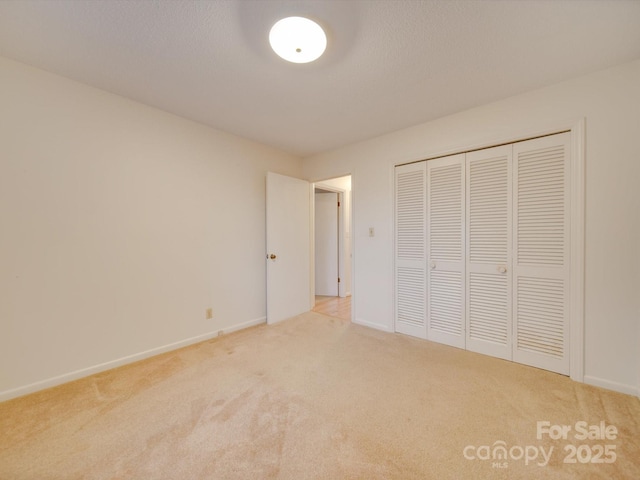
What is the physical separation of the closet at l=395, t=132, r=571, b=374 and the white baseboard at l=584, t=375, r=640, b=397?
0.16 meters

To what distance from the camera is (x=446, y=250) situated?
8.44 ft

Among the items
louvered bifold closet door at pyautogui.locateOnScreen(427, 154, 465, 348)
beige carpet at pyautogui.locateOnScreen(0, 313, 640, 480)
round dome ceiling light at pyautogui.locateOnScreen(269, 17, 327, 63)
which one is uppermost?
round dome ceiling light at pyautogui.locateOnScreen(269, 17, 327, 63)

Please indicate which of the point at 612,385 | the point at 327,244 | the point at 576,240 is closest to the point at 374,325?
the point at 612,385

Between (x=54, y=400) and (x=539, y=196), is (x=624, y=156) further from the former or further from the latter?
(x=54, y=400)

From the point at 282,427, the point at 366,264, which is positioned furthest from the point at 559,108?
the point at 282,427

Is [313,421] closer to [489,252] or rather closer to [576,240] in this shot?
[489,252]

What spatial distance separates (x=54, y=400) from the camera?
5.64 ft

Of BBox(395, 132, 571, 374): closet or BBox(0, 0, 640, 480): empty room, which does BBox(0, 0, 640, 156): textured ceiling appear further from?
BBox(395, 132, 571, 374): closet

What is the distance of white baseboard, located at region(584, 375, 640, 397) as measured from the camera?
1723 millimetres

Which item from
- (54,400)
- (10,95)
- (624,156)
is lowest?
(54,400)

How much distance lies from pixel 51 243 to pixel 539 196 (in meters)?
3.87

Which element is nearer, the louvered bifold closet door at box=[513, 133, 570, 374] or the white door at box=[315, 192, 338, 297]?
the louvered bifold closet door at box=[513, 133, 570, 374]

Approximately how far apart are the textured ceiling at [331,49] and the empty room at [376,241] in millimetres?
17

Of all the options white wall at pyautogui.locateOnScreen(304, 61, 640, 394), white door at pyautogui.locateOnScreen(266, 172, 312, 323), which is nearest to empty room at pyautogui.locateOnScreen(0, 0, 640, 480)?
white wall at pyautogui.locateOnScreen(304, 61, 640, 394)
